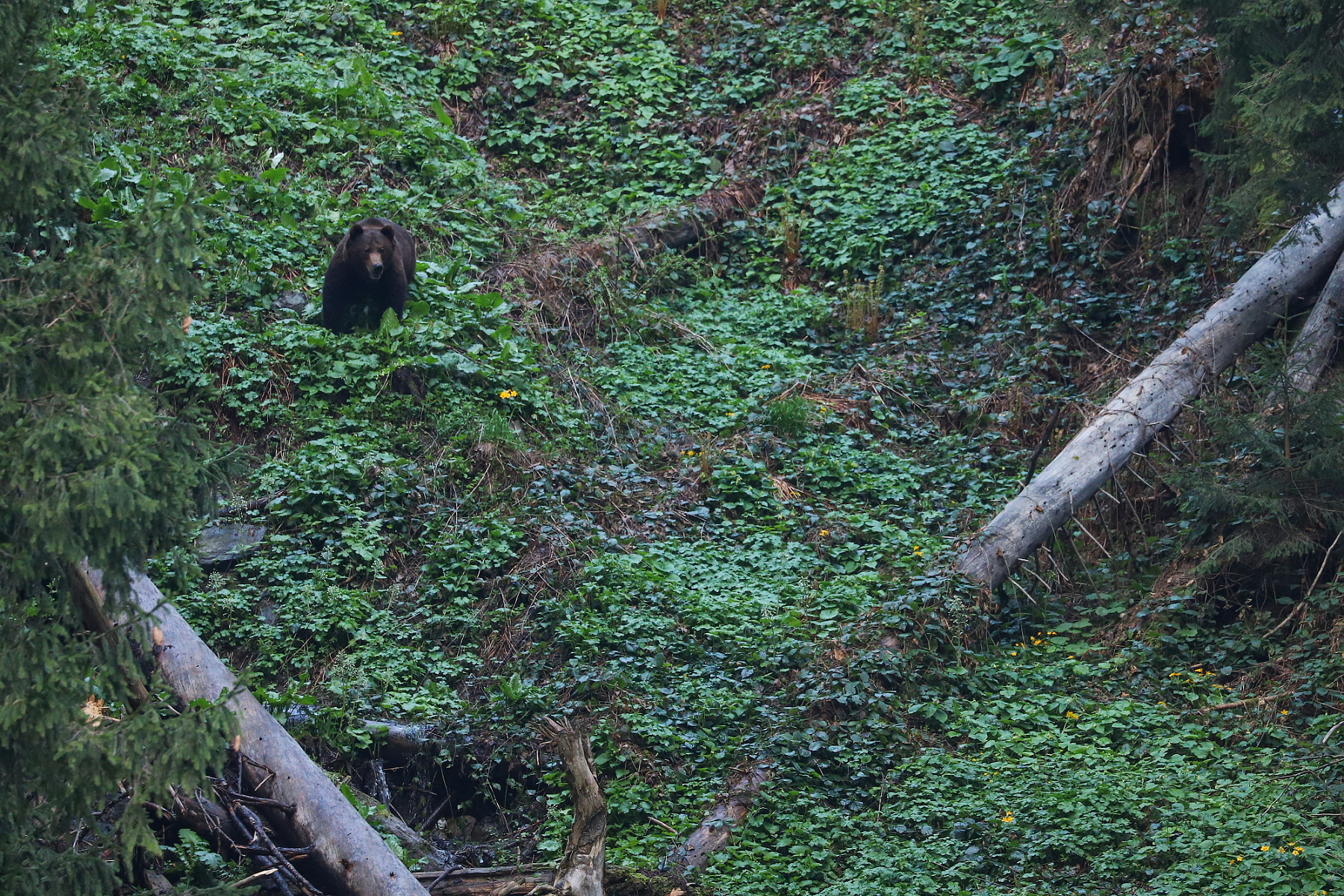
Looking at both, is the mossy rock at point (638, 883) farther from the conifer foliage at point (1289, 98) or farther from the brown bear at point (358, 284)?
the brown bear at point (358, 284)

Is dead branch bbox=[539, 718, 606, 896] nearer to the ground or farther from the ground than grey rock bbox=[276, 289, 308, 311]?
nearer to the ground

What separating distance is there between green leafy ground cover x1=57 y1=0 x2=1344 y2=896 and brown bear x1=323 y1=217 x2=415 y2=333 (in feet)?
1.03

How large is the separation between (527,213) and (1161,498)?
283 inches

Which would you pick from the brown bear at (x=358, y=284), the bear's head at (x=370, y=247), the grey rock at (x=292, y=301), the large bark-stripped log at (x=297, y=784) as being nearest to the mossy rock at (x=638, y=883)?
the large bark-stripped log at (x=297, y=784)

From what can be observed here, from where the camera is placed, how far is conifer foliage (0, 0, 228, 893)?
340cm

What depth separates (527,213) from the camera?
12.1m

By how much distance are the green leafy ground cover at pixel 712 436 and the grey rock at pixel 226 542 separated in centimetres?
17

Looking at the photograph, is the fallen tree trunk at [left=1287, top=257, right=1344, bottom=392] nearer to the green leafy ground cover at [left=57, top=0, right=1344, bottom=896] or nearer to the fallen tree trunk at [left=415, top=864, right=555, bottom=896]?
the green leafy ground cover at [left=57, top=0, right=1344, bottom=896]

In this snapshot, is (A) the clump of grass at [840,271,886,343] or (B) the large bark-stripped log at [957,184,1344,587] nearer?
(B) the large bark-stripped log at [957,184,1344,587]

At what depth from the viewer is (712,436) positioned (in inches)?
382

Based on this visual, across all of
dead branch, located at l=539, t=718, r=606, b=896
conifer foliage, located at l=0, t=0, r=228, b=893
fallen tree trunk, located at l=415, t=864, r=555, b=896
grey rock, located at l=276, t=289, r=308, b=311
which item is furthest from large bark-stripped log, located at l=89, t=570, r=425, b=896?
grey rock, located at l=276, t=289, r=308, b=311

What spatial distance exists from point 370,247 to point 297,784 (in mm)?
5380

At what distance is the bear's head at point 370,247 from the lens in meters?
9.36

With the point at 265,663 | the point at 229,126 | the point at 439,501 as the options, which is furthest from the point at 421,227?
the point at 265,663
